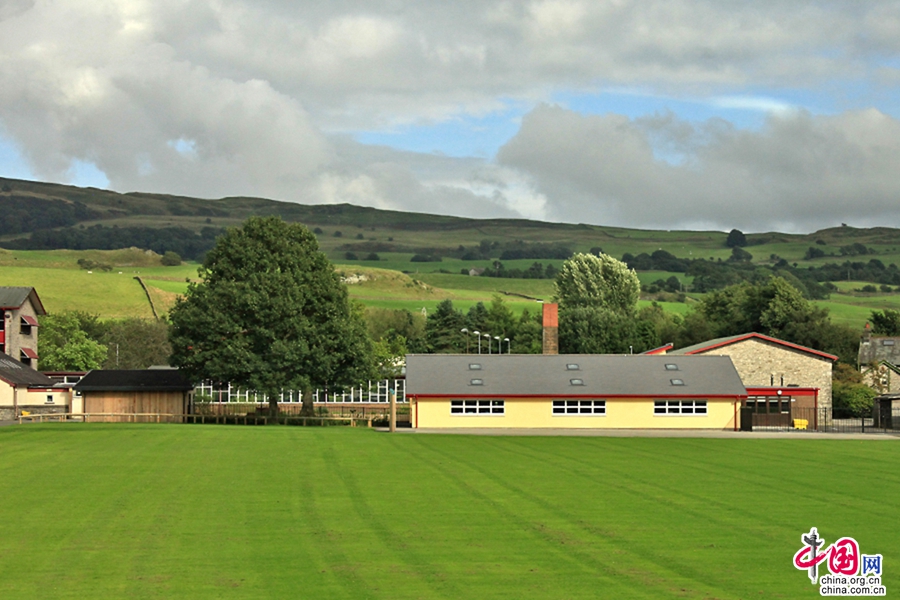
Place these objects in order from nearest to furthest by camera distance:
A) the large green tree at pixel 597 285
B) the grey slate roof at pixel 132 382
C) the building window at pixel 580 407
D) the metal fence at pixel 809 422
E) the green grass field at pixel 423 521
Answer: the green grass field at pixel 423 521 < the metal fence at pixel 809 422 < the building window at pixel 580 407 < the grey slate roof at pixel 132 382 < the large green tree at pixel 597 285

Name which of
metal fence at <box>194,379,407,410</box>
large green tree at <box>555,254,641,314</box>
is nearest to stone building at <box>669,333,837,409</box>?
metal fence at <box>194,379,407,410</box>

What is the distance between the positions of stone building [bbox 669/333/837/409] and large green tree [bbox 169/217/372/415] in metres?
24.6

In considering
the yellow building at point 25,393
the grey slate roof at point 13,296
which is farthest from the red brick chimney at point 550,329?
the grey slate roof at point 13,296

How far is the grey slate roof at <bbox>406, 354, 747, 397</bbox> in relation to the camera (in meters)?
59.2

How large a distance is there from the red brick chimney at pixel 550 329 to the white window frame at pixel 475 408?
40.5 feet

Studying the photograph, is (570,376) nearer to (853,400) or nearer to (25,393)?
(853,400)

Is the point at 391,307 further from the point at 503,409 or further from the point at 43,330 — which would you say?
the point at 503,409

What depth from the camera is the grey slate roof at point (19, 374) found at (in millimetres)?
68963

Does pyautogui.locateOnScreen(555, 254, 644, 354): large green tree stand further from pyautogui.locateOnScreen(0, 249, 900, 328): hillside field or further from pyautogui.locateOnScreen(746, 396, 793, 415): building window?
pyautogui.locateOnScreen(746, 396, 793, 415): building window

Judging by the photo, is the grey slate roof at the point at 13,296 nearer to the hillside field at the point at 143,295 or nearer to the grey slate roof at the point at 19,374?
the grey slate roof at the point at 19,374

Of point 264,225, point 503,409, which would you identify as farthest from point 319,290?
point 503,409

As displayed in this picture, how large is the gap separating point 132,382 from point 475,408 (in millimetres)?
23986

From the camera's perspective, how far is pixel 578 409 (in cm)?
5956

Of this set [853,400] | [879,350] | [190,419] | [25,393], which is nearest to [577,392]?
[190,419]
